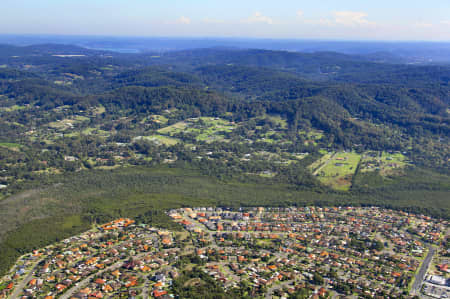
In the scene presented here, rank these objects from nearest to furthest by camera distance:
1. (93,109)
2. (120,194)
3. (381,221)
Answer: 1. (381,221)
2. (120,194)
3. (93,109)

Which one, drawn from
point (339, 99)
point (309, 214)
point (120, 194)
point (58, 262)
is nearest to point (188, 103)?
point (339, 99)

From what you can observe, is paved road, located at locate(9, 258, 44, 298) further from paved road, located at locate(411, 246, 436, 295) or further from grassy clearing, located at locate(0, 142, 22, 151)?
grassy clearing, located at locate(0, 142, 22, 151)

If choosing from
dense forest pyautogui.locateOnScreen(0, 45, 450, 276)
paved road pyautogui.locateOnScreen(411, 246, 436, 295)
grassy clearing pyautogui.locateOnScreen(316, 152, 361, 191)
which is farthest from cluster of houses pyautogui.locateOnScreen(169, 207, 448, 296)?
grassy clearing pyautogui.locateOnScreen(316, 152, 361, 191)

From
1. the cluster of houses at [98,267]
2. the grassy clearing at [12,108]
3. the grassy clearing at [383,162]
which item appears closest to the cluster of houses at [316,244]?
the cluster of houses at [98,267]

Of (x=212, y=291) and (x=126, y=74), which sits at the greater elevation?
(x=126, y=74)

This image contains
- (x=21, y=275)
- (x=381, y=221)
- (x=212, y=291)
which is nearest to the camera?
(x=212, y=291)

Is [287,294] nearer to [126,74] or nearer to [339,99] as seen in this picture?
[339,99]

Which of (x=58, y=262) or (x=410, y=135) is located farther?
(x=410, y=135)
